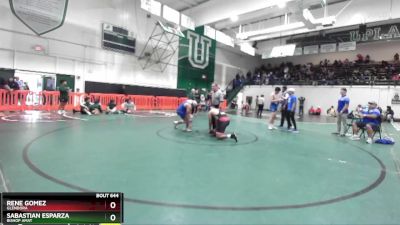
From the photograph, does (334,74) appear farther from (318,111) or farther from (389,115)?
(389,115)

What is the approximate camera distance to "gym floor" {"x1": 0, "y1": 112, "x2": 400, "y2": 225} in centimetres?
246

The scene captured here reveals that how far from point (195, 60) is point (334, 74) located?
13.3 metres

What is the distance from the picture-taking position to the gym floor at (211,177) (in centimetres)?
246

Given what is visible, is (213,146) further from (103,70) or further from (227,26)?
(227,26)

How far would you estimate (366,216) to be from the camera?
2.48m

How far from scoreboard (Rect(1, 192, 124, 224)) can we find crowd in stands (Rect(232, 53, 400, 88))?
76.1 ft

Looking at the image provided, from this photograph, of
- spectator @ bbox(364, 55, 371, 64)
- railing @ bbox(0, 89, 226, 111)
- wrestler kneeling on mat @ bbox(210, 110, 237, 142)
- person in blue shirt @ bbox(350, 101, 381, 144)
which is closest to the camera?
wrestler kneeling on mat @ bbox(210, 110, 237, 142)

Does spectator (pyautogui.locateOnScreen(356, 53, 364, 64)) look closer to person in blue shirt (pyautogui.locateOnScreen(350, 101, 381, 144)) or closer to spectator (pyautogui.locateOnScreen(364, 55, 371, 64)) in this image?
spectator (pyautogui.locateOnScreen(364, 55, 371, 64))

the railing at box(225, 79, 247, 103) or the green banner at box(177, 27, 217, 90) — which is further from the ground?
the green banner at box(177, 27, 217, 90)

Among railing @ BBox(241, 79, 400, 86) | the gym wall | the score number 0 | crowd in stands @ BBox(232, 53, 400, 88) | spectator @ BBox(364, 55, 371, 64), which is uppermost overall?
spectator @ BBox(364, 55, 371, 64)

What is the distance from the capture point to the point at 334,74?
23.5 meters

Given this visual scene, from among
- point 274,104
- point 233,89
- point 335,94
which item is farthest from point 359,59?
point 274,104

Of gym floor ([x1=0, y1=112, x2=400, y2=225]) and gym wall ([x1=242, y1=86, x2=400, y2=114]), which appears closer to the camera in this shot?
gym floor ([x1=0, y1=112, x2=400, y2=225])

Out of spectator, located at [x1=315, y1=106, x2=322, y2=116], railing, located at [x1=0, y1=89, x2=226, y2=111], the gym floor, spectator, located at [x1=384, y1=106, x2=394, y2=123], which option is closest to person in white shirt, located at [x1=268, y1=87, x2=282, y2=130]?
the gym floor
